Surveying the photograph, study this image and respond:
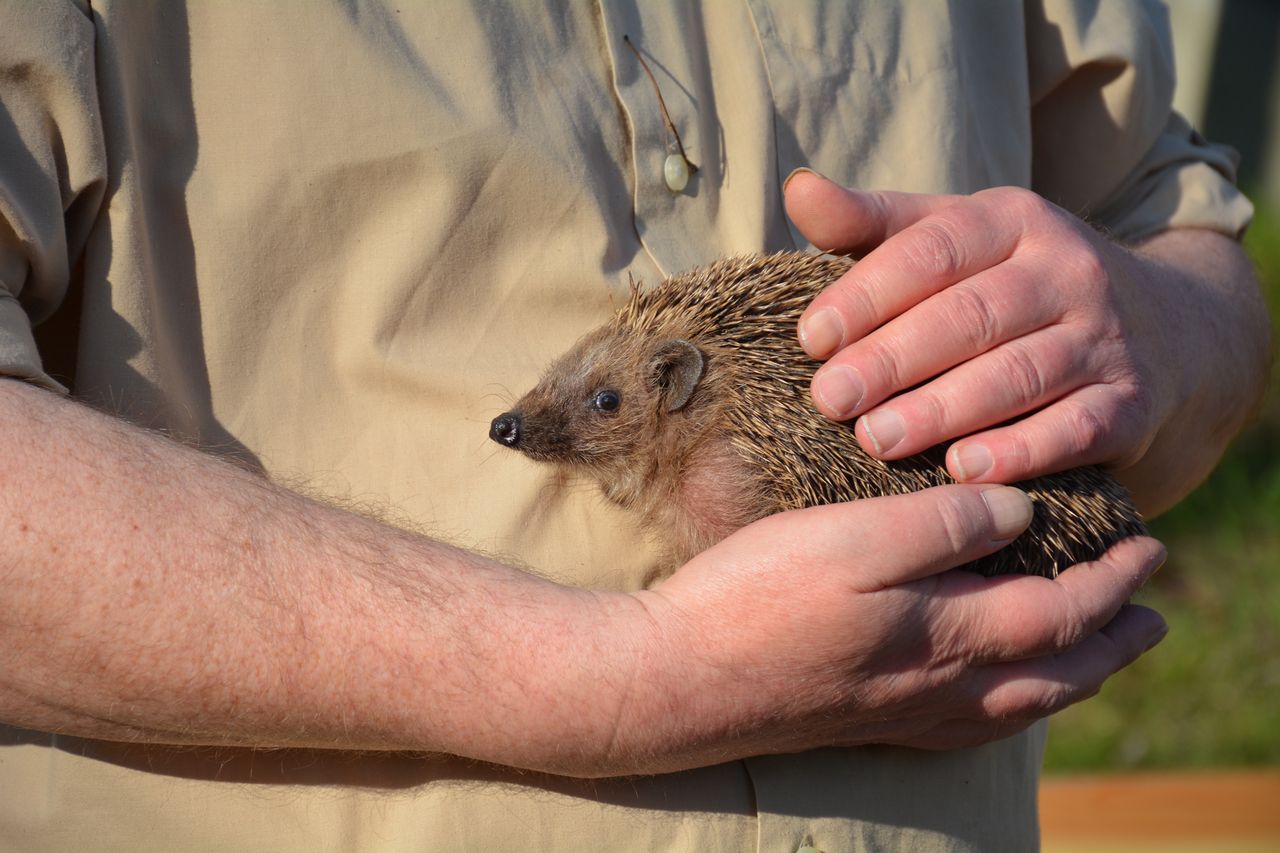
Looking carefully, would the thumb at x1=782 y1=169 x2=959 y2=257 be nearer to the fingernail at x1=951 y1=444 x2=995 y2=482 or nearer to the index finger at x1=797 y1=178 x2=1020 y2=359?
the index finger at x1=797 y1=178 x2=1020 y2=359

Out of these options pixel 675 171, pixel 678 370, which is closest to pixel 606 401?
pixel 678 370

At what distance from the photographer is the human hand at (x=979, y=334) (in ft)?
7.68

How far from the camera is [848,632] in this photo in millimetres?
2061

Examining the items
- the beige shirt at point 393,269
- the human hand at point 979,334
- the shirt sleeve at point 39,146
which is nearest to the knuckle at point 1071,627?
the human hand at point 979,334

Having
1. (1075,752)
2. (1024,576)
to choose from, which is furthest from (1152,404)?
(1075,752)

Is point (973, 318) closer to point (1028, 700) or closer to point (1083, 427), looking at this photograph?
point (1083, 427)

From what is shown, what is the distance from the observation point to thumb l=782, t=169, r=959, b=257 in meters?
2.47

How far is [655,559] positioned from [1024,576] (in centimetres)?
76

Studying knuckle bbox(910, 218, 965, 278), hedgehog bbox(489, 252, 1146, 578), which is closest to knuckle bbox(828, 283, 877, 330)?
knuckle bbox(910, 218, 965, 278)

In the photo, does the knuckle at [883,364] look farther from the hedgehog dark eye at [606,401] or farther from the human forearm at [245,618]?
the hedgehog dark eye at [606,401]

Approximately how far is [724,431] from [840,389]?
51cm

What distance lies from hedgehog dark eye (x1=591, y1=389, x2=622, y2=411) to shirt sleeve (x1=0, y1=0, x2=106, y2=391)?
1.29m

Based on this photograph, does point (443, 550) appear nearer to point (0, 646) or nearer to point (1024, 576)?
point (0, 646)

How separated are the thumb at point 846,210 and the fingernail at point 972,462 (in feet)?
1.75
